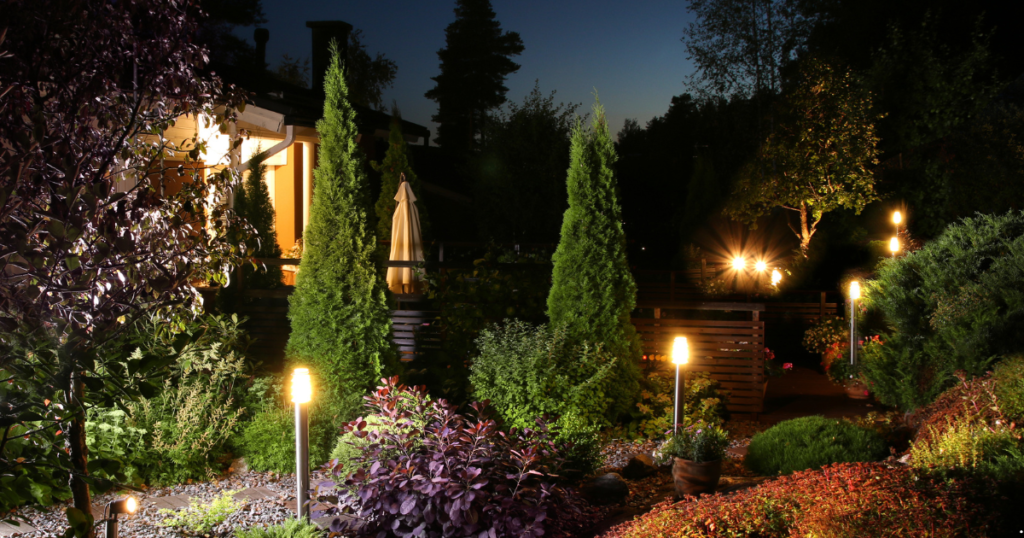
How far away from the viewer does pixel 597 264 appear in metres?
6.77

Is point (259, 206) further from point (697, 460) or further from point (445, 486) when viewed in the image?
point (697, 460)

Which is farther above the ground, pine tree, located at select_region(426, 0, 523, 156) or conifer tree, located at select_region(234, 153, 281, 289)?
pine tree, located at select_region(426, 0, 523, 156)

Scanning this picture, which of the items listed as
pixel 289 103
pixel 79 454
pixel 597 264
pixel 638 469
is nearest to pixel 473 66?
pixel 289 103

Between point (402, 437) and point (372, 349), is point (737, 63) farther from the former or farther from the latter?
point (402, 437)

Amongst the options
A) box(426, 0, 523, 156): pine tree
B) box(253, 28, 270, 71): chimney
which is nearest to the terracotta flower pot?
box(253, 28, 270, 71): chimney

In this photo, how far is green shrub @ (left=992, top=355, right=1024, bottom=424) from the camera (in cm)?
437

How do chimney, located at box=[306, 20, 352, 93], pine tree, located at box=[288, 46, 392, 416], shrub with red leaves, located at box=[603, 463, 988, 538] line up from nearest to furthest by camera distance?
shrub with red leaves, located at box=[603, 463, 988, 538]
pine tree, located at box=[288, 46, 392, 416]
chimney, located at box=[306, 20, 352, 93]

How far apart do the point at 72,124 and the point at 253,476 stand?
162 inches

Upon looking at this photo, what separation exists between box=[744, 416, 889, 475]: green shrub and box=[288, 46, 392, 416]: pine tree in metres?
3.59

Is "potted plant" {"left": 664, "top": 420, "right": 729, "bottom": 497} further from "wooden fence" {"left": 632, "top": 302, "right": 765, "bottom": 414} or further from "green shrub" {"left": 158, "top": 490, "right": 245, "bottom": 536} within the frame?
"green shrub" {"left": 158, "top": 490, "right": 245, "bottom": 536}

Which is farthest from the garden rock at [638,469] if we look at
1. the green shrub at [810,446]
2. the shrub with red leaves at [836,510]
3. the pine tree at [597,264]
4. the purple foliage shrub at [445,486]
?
the shrub with red leaves at [836,510]

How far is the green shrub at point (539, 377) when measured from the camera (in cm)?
600

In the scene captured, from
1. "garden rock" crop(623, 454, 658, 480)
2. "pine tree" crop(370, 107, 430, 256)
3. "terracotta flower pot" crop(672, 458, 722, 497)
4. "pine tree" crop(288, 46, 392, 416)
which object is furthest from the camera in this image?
"pine tree" crop(370, 107, 430, 256)

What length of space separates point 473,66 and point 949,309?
2988cm
